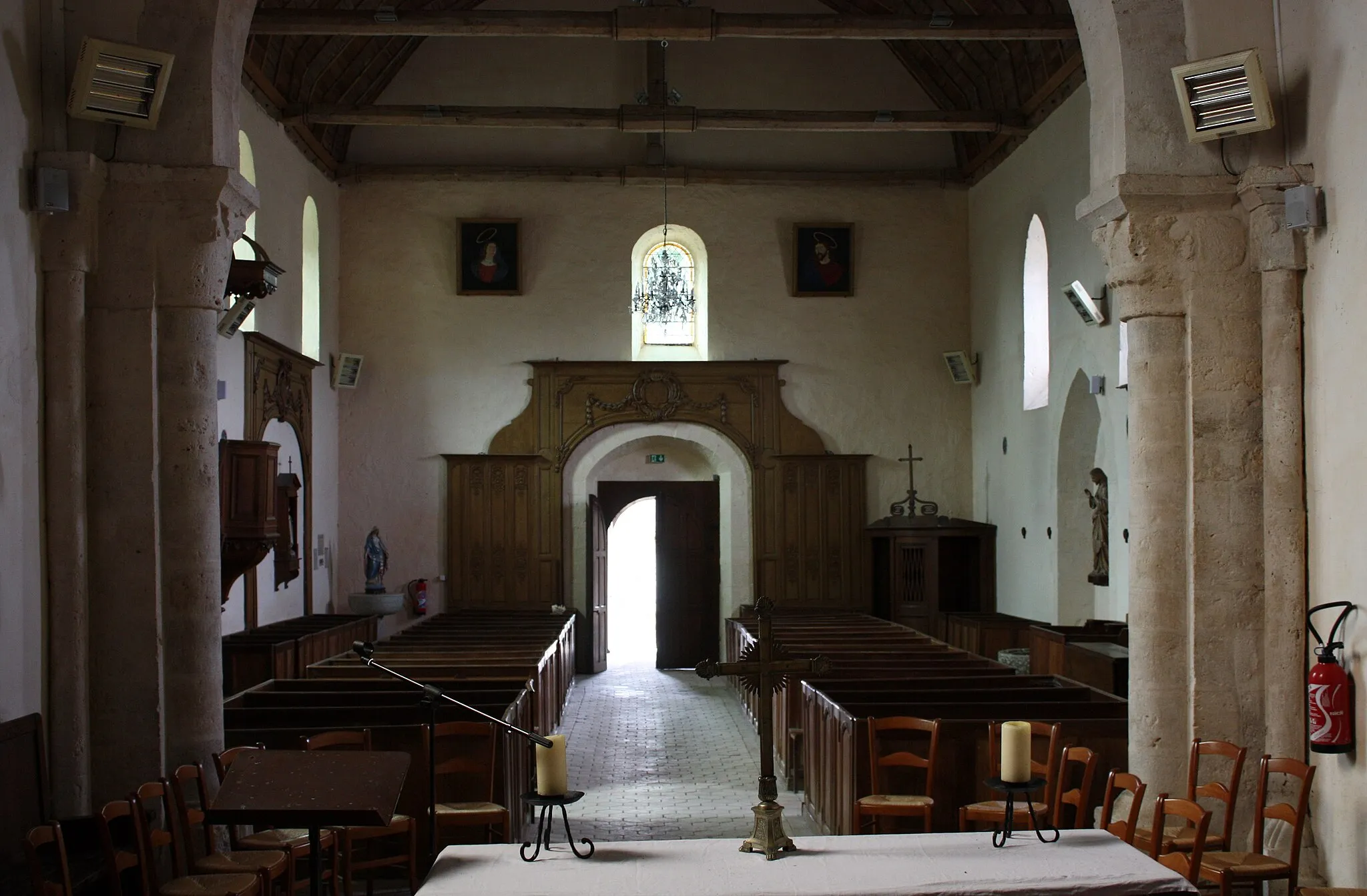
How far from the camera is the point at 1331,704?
531cm

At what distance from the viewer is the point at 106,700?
5.78 m

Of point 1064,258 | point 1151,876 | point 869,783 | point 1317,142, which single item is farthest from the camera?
point 1064,258

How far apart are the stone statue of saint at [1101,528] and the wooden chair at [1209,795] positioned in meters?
6.34

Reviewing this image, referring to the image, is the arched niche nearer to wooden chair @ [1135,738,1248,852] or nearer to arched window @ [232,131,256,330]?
wooden chair @ [1135,738,1248,852]

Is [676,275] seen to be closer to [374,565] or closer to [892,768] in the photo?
[374,565]

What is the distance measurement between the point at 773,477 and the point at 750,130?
4.51m

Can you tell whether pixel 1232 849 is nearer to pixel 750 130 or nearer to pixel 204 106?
pixel 204 106

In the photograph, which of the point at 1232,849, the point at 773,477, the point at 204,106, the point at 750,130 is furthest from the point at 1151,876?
the point at 750,130

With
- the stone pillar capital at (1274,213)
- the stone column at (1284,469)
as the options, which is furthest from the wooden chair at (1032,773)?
the stone pillar capital at (1274,213)

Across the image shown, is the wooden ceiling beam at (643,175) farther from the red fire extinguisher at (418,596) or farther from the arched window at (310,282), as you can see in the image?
the red fire extinguisher at (418,596)

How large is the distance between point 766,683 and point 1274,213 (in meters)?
3.51

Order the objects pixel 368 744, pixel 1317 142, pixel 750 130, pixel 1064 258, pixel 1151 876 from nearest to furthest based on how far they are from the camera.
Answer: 1. pixel 1151 876
2. pixel 1317 142
3. pixel 368 744
4. pixel 1064 258
5. pixel 750 130

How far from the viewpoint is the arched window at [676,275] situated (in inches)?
650

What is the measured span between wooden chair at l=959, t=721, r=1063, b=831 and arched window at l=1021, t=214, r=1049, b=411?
8.19 metres
